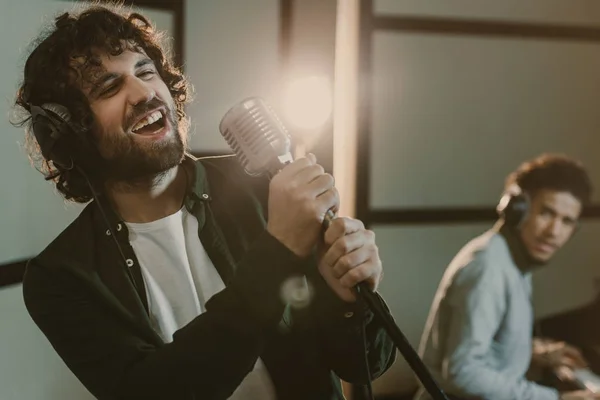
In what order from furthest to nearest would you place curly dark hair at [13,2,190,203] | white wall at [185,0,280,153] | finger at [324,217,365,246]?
Answer: white wall at [185,0,280,153]
curly dark hair at [13,2,190,203]
finger at [324,217,365,246]

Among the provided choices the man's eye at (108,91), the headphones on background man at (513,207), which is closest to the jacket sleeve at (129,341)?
the man's eye at (108,91)

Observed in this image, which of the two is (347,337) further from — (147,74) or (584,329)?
(584,329)

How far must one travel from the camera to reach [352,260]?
664 millimetres

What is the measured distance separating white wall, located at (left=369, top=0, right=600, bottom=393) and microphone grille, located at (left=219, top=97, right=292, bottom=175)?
1.46 feet

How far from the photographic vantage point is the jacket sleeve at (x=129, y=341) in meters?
0.75

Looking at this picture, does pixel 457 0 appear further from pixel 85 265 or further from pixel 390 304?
pixel 85 265

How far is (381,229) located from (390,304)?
0.13 meters

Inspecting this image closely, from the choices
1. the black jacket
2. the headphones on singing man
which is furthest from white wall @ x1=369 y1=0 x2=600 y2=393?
the headphones on singing man

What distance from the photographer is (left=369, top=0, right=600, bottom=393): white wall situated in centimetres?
108

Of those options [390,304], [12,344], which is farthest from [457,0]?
[12,344]

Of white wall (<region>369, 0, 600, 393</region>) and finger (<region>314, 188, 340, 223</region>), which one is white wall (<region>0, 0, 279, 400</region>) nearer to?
finger (<region>314, 188, 340, 223</region>)

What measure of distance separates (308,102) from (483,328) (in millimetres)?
506

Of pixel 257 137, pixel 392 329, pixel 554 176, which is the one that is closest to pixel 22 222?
pixel 257 137

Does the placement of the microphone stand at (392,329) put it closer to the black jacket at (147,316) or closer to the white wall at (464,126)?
the black jacket at (147,316)
